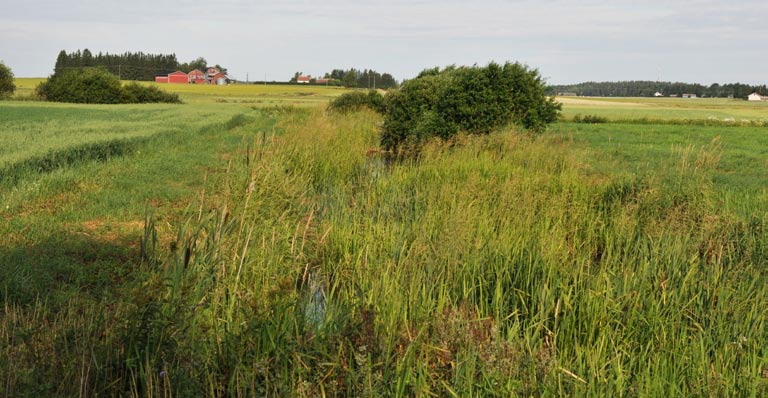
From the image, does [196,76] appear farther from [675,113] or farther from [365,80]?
[675,113]

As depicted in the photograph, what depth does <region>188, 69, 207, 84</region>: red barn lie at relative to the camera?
107794 mm

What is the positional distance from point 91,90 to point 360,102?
2542cm

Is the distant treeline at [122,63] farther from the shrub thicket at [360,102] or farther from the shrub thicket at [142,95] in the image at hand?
the shrub thicket at [360,102]

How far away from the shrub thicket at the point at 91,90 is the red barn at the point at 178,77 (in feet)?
176

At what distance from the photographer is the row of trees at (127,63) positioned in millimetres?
95438

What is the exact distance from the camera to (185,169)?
43.6 feet

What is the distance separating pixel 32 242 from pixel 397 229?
3948 mm

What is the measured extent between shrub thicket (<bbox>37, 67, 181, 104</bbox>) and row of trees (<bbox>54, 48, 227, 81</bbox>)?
3872 cm

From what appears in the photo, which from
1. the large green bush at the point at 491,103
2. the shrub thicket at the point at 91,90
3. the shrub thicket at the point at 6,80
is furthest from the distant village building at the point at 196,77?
the large green bush at the point at 491,103

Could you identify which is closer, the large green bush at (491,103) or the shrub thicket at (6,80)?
the large green bush at (491,103)

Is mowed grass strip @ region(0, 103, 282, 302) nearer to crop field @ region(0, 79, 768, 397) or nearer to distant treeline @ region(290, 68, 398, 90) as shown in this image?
crop field @ region(0, 79, 768, 397)

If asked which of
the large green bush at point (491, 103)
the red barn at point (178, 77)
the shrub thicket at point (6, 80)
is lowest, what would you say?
the large green bush at point (491, 103)

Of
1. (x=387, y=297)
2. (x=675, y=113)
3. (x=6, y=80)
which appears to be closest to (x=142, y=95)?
(x=6, y=80)

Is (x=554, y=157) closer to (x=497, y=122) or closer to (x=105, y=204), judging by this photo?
(x=497, y=122)
